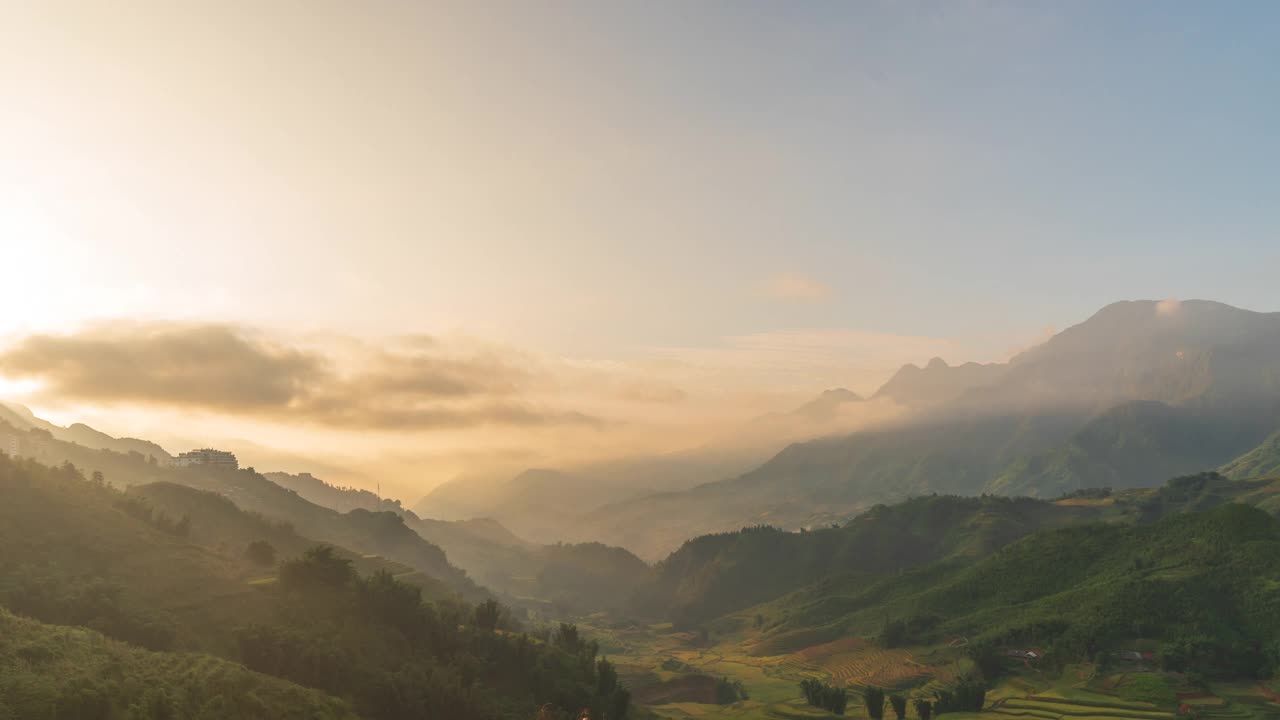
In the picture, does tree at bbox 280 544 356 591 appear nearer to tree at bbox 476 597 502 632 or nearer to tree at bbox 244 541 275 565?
tree at bbox 244 541 275 565

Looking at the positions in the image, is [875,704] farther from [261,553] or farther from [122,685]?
[122,685]

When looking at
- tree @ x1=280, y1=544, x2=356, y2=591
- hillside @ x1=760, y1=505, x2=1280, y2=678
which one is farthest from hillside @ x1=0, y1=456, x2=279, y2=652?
hillside @ x1=760, y1=505, x2=1280, y2=678

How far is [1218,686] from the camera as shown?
126312mm

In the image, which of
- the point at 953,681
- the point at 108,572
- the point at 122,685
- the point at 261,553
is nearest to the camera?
the point at 122,685

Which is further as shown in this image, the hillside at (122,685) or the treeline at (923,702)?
the treeline at (923,702)

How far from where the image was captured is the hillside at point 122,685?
163ft

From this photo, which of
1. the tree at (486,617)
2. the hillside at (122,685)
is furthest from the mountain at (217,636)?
the tree at (486,617)

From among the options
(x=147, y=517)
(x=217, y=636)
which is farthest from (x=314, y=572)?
(x=147, y=517)

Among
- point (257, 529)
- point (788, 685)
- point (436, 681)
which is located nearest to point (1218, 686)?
point (788, 685)

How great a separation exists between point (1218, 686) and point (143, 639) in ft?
503

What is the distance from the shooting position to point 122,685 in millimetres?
53562

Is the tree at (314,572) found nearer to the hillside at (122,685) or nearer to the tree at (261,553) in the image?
the tree at (261,553)

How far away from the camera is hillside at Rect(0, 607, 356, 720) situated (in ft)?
163

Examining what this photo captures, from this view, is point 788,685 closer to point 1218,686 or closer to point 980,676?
point 980,676
